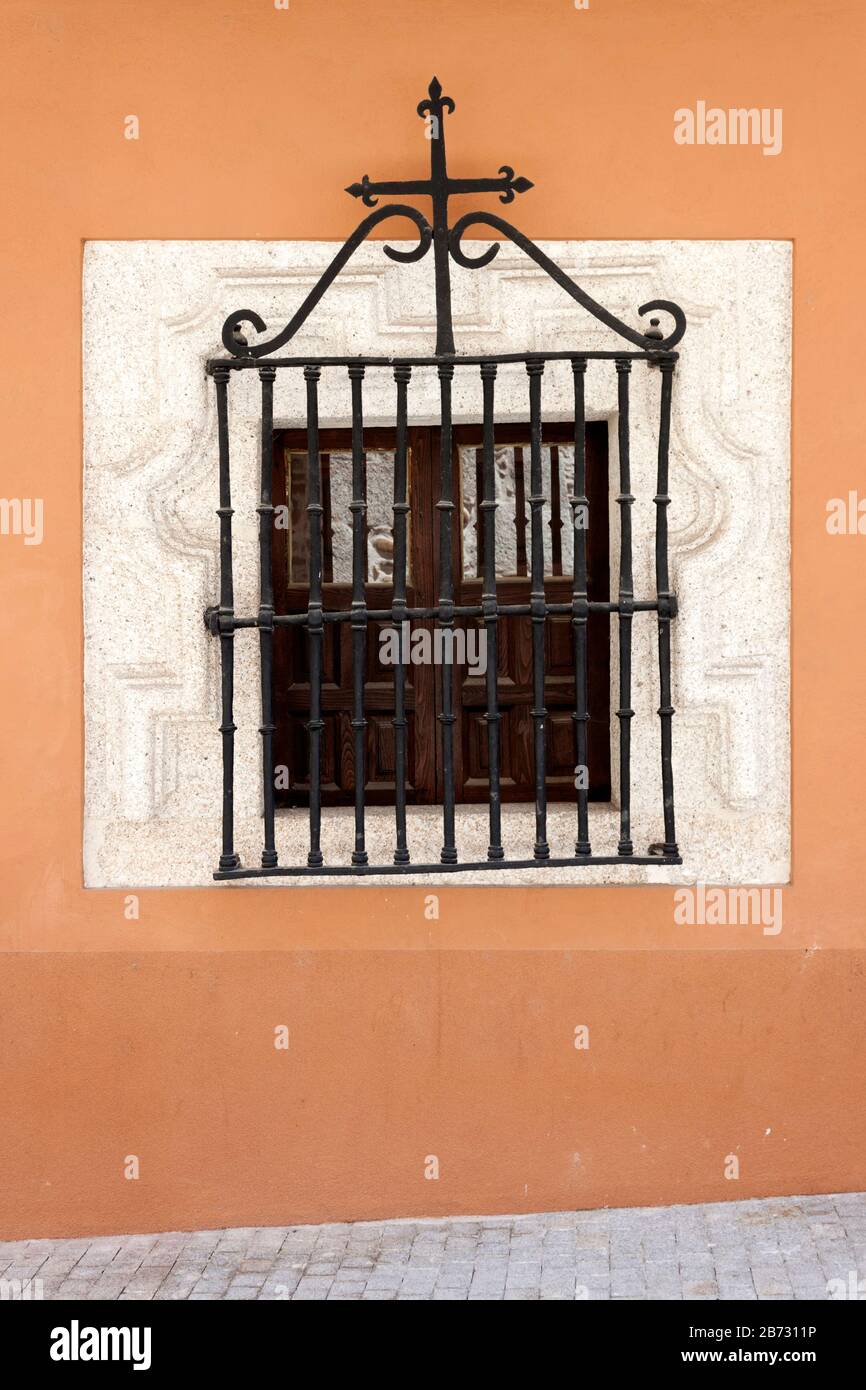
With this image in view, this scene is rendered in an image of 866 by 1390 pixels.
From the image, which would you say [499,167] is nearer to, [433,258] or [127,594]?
[433,258]

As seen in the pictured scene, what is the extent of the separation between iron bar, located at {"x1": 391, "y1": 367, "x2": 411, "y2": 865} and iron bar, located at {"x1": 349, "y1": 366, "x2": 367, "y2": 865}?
3.6 inches

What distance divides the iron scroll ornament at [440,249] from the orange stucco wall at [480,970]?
0.15 metres

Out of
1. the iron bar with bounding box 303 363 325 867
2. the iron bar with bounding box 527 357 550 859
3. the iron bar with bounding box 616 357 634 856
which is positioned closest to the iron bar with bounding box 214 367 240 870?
the iron bar with bounding box 303 363 325 867

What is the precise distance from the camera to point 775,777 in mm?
3887

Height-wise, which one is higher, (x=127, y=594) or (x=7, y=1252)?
(x=127, y=594)

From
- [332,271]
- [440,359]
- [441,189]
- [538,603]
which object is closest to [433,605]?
[538,603]

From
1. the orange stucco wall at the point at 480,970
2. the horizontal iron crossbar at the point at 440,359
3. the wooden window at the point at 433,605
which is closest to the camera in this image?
the horizontal iron crossbar at the point at 440,359

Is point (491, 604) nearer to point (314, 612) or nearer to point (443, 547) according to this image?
point (443, 547)

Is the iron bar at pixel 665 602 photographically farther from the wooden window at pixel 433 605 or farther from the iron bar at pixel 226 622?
the iron bar at pixel 226 622

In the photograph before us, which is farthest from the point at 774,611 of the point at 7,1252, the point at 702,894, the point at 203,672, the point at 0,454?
the point at 7,1252

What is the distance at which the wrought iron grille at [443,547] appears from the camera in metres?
3.66

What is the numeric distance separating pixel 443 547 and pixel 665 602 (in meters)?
0.62

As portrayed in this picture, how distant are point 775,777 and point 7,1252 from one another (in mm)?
2509

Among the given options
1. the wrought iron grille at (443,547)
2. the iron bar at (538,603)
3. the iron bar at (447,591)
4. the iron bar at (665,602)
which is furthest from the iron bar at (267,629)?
the iron bar at (665,602)
